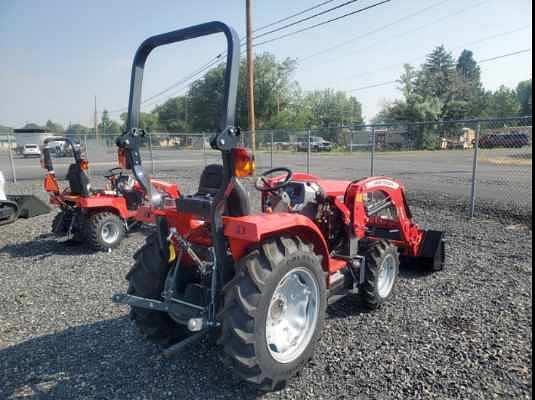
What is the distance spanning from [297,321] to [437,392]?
99 cm

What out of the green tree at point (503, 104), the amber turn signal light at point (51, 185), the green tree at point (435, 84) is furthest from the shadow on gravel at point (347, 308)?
the green tree at point (503, 104)

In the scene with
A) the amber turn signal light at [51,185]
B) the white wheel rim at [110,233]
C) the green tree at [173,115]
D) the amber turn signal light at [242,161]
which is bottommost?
the white wheel rim at [110,233]

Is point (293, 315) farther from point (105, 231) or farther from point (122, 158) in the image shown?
point (105, 231)

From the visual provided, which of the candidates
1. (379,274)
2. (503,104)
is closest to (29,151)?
(379,274)

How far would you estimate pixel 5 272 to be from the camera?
16.5ft

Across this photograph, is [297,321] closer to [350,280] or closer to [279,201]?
[350,280]

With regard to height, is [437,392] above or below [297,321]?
below

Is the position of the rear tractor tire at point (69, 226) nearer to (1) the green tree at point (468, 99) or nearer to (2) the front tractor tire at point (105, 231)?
(2) the front tractor tire at point (105, 231)

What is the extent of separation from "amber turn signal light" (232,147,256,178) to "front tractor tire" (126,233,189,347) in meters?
1.04

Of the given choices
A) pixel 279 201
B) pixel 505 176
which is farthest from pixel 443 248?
pixel 505 176

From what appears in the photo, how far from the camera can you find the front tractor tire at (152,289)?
2.86 meters

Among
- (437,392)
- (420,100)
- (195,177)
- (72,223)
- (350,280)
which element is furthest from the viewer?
(420,100)

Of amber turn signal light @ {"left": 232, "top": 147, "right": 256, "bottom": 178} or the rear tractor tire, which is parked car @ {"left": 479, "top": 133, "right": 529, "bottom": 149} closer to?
amber turn signal light @ {"left": 232, "top": 147, "right": 256, "bottom": 178}

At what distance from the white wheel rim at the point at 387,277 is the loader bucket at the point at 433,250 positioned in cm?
81
